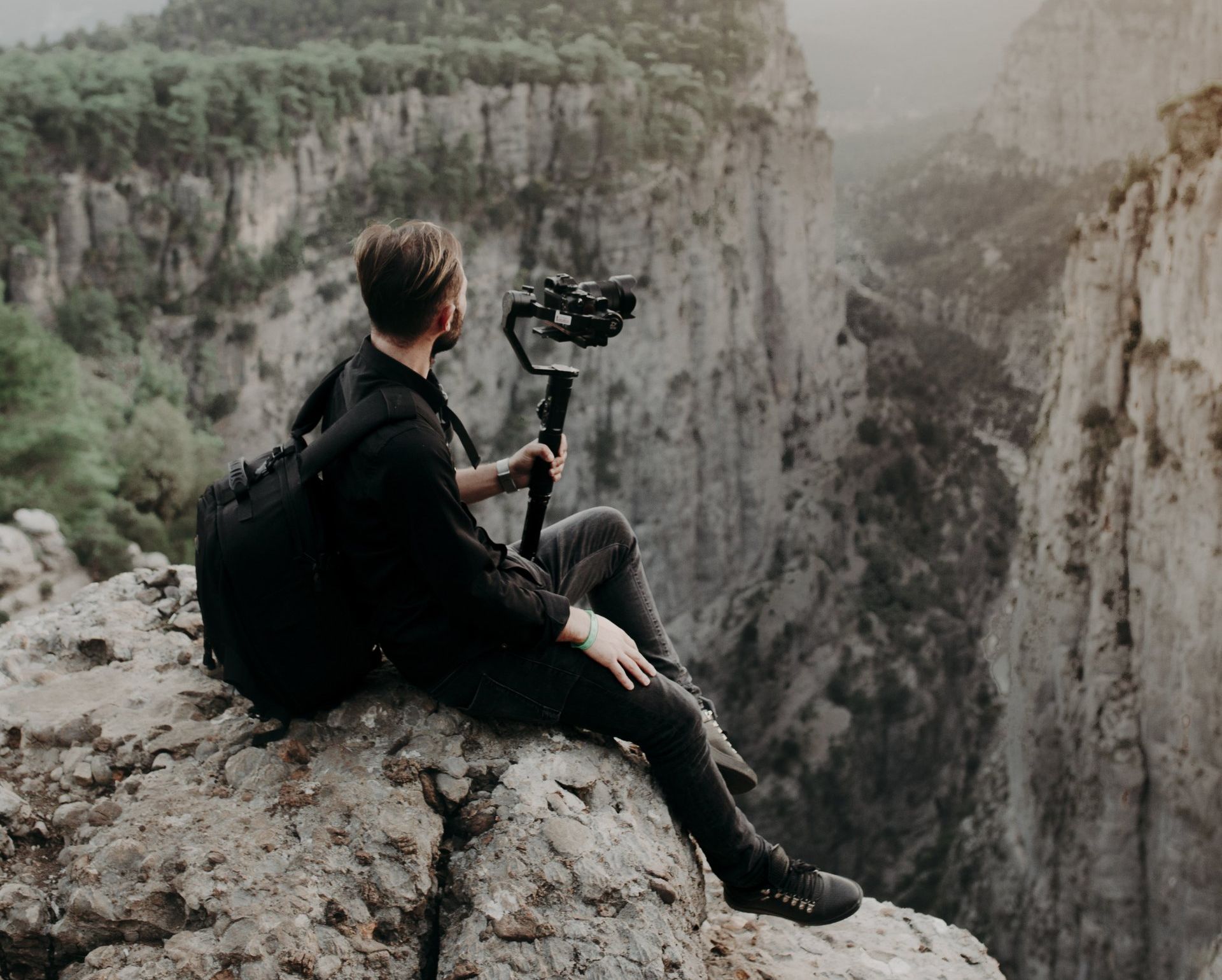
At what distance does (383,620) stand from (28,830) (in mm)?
1500

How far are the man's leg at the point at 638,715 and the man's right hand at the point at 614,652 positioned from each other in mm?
41

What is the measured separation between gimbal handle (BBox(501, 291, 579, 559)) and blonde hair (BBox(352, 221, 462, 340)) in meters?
0.34

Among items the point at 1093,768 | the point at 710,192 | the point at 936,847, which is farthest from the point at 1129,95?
the point at 1093,768

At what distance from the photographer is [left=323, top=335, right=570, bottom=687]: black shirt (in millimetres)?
3234

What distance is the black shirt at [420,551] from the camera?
3234 mm

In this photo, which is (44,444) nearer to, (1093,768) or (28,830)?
(28,830)

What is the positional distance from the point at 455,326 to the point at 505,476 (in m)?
0.81

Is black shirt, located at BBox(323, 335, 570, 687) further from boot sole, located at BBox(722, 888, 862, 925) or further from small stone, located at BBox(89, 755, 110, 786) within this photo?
boot sole, located at BBox(722, 888, 862, 925)

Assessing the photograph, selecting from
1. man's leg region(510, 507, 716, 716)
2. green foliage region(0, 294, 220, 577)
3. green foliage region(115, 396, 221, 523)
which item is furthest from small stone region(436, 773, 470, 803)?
green foliage region(115, 396, 221, 523)

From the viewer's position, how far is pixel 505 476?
13.8 feet

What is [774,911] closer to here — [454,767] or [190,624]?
[454,767]

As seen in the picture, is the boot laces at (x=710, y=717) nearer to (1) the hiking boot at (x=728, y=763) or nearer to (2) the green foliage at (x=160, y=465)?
(1) the hiking boot at (x=728, y=763)

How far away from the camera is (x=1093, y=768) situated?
19188mm

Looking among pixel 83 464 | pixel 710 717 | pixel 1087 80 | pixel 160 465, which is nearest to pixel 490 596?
pixel 710 717
